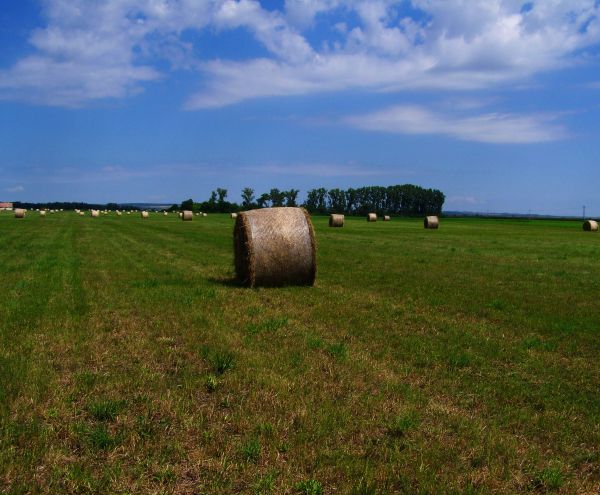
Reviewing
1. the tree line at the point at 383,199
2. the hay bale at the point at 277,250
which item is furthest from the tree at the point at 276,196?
the hay bale at the point at 277,250

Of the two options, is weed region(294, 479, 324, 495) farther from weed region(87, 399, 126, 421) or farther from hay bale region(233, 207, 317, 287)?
hay bale region(233, 207, 317, 287)

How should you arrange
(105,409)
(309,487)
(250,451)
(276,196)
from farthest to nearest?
1. (276,196)
2. (105,409)
3. (250,451)
4. (309,487)

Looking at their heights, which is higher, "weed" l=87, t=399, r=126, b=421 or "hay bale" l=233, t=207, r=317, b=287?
"hay bale" l=233, t=207, r=317, b=287

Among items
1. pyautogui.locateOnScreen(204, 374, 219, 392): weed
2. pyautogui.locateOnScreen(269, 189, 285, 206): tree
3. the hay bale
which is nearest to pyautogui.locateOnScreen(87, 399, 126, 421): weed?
pyautogui.locateOnScreen(204, 374, 219, 392): weed

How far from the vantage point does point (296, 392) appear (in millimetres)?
6781

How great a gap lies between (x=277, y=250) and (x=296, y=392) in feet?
28.4

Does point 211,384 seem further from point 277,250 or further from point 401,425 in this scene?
point 277,250

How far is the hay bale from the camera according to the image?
15.2 metres

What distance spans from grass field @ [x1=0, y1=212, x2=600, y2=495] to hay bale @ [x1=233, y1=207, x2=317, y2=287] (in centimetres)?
148

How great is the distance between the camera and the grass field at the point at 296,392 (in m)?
4.97

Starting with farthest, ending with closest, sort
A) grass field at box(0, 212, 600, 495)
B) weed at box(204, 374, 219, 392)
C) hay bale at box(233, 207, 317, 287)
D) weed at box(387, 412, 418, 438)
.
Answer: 1. hay bale at box(233, 207, 317, 287)
2. weed at box(204, 374, 219, 392)
3. weed at box(387, 412, 418, 438)
4. grass field at box(0, 212, 600, 495)

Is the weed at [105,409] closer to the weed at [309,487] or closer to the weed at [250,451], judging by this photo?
the weed at [250,451]

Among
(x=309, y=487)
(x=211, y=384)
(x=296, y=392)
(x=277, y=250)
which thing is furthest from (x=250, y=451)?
(x=277, y=250)

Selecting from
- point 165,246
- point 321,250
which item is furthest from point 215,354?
point 165,246
